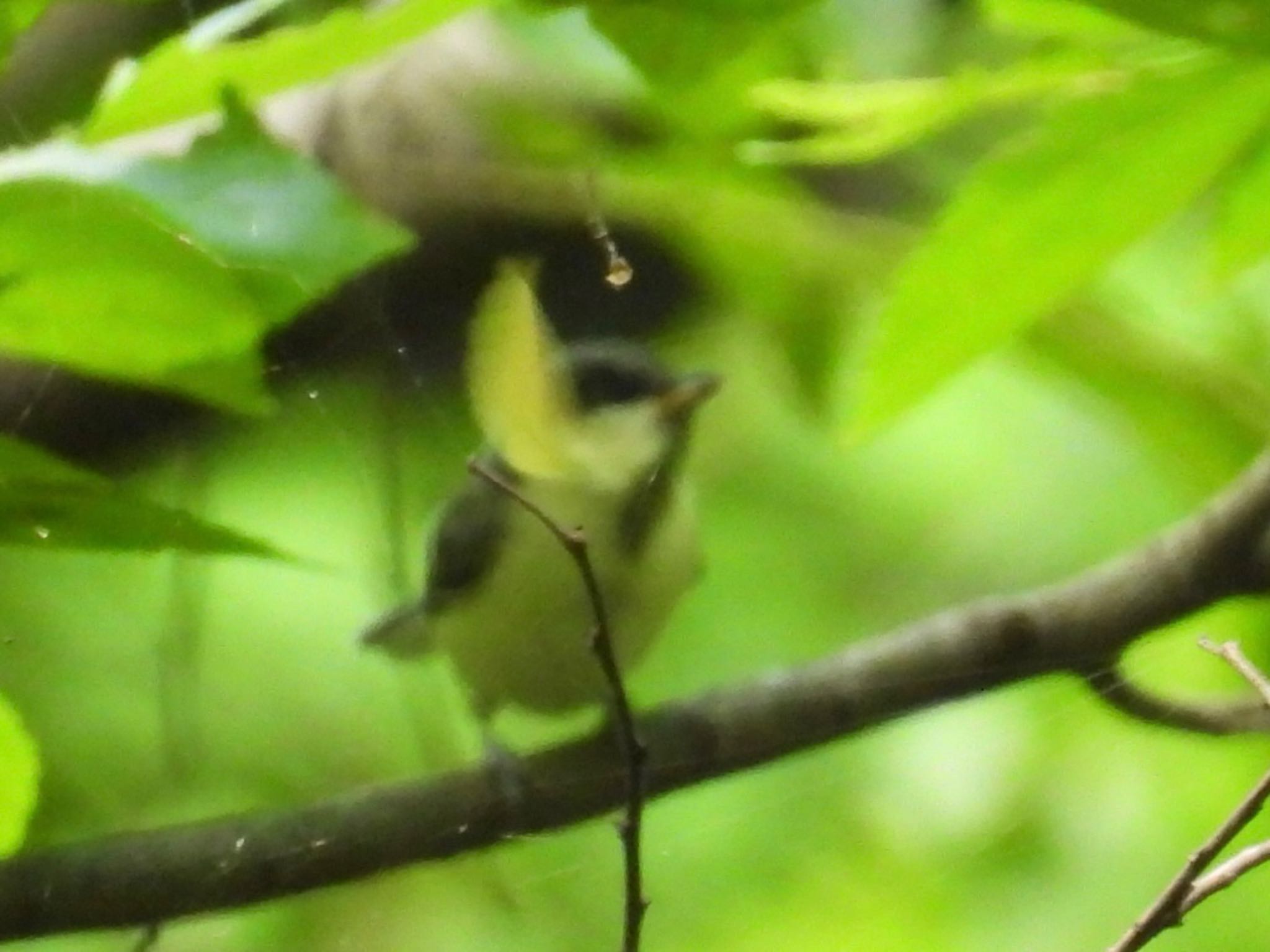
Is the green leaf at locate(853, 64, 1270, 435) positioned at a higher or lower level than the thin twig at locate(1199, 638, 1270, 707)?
higher

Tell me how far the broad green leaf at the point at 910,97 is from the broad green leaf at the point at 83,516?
155 millimetres

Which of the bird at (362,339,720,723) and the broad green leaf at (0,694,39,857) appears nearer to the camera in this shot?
the broad green leaf at (0,694,39,857)

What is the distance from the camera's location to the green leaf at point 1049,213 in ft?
0.90

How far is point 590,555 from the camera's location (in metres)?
0.39

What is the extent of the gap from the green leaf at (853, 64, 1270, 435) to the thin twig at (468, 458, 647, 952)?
0.24ft


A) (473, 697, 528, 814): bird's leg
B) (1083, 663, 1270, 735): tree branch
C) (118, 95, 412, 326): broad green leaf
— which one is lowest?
(1083, 663, 1270, 735): tree branch

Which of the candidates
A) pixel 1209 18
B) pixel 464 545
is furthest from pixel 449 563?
pixel 1209 18

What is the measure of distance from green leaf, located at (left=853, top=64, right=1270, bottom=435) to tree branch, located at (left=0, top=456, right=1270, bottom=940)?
92 mm

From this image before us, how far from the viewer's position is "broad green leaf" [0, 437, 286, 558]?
0.29 meters

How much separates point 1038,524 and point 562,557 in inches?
6.2

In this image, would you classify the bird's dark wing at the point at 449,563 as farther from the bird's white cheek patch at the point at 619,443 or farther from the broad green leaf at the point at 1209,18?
the broad green leaf at the point at 1209,18

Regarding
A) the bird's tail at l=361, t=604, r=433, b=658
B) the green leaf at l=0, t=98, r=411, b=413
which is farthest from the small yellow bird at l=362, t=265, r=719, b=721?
the green leaf at l=0, t=98, r=411, b=413

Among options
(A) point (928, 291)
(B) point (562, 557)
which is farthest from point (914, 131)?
(B) point (562, 557)

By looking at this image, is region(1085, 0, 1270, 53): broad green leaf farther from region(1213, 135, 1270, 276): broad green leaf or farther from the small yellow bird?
the small yellow bird
